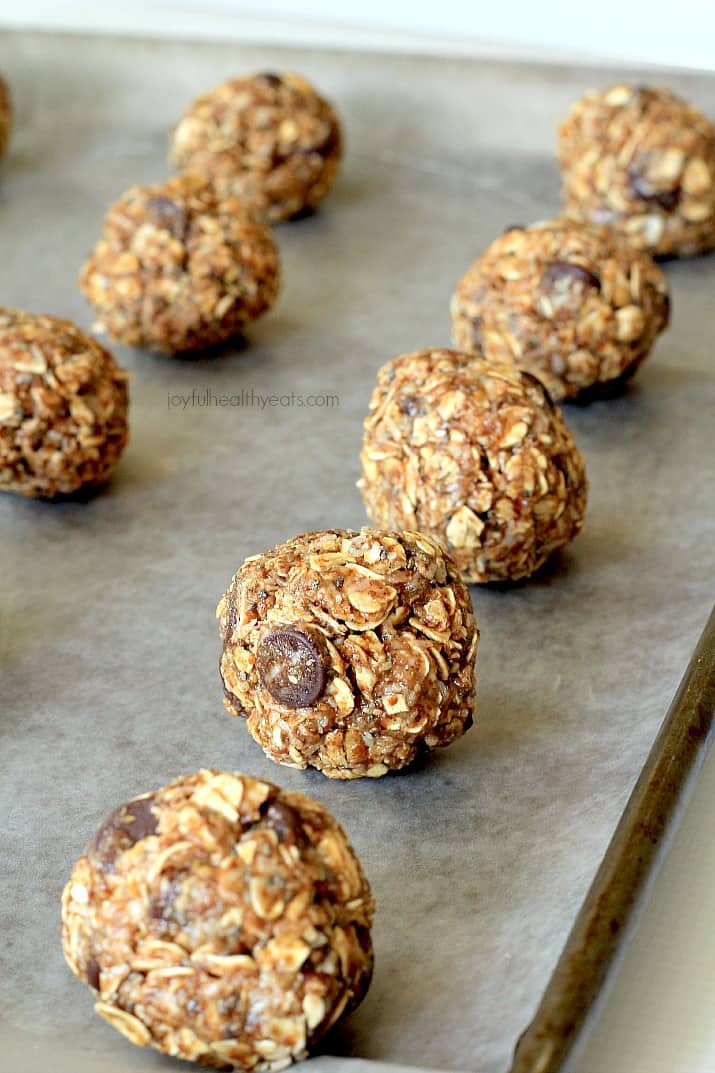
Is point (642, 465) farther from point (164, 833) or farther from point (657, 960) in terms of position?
point (164, 833)

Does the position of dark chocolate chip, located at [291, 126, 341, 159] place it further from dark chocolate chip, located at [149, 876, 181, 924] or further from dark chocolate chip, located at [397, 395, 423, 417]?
dark chocolate chip, located at [149, 876, 181, 924]

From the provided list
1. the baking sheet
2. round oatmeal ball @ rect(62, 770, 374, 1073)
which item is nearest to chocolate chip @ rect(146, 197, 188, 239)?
the baking sheet

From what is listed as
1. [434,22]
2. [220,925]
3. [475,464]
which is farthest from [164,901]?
[434,22]

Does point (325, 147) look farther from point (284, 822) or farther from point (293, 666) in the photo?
point (284, 822)

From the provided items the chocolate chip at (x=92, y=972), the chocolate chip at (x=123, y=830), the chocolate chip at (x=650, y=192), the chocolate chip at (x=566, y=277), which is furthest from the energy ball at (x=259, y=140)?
the chocolate chip at (x=92, y=972)

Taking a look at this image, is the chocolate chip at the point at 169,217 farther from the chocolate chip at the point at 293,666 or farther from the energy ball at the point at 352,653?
the chocolate chip at the point at 293,666

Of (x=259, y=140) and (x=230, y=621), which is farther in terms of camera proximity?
(x=259, y=140)
